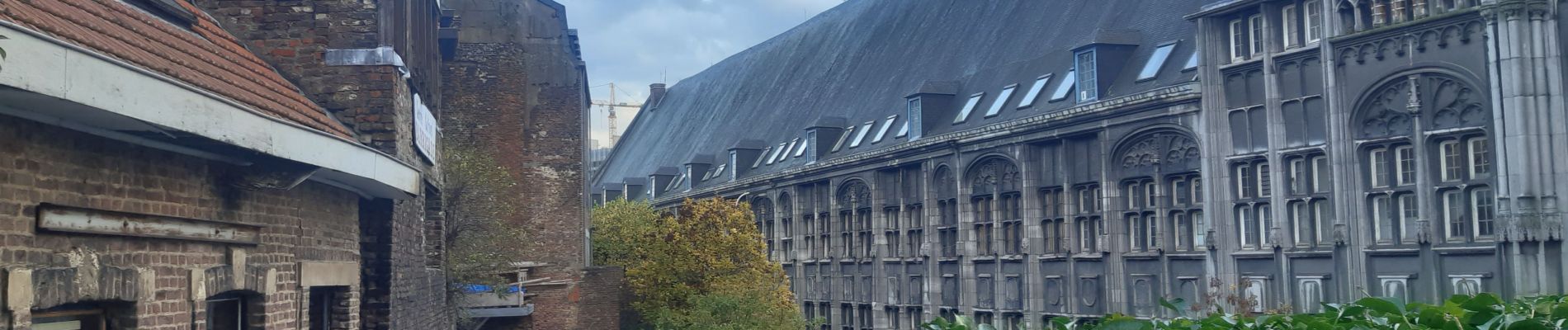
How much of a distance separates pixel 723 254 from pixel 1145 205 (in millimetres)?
12761

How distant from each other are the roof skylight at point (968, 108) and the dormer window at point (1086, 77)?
587 cm

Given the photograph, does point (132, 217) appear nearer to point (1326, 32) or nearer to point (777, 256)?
point (1326, 32)

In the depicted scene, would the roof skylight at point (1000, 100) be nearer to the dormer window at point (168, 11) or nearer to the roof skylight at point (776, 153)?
the roof skylight at point (776, 153)

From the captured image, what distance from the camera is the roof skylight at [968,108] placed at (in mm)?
41781

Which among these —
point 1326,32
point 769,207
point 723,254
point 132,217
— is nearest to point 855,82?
point 769,207

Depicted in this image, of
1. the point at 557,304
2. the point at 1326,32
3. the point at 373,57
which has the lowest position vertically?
the point at 557,304

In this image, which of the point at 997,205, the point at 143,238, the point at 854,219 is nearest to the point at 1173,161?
the point at 997,205

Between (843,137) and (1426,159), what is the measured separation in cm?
2677

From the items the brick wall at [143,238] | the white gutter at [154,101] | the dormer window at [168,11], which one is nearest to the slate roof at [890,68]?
the brick wall at [143,238]

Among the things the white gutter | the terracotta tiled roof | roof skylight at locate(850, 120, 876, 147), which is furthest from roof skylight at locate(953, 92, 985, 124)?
the white gutter

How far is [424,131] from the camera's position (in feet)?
56.4

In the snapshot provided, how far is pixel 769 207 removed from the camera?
56656 millimetres

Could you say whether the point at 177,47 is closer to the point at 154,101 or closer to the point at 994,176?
the point at 154,101

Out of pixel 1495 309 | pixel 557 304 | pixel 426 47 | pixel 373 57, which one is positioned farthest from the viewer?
pixel 557 304
